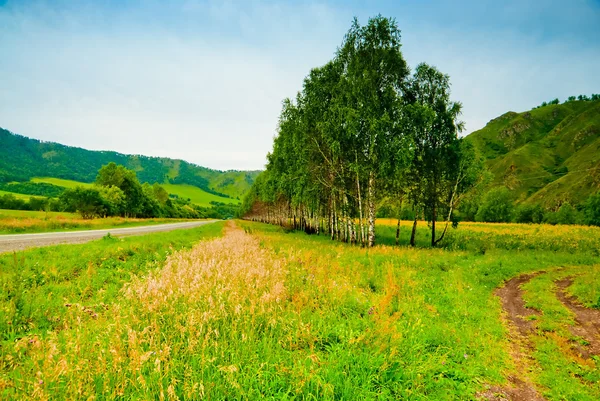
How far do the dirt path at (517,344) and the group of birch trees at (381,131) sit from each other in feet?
35.8

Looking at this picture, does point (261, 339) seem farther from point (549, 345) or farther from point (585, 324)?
point (585, 324)

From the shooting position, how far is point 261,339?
5.14 metres

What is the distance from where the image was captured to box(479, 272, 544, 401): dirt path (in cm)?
466

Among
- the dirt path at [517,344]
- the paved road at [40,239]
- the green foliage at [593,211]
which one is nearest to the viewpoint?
the dirt path at [517,344]

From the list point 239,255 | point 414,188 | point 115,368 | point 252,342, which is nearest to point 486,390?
point 252,342

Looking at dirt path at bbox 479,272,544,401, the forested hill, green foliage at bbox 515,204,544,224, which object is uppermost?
the forested hill

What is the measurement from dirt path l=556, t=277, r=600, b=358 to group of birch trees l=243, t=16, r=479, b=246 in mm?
12018

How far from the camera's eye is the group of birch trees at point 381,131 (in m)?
21.2

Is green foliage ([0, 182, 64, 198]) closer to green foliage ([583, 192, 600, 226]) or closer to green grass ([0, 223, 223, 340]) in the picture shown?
green grass ([0, 223, 223, 340])

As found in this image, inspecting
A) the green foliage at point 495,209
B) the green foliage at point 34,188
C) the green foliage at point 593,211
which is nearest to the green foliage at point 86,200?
the green foliage at point 495,209

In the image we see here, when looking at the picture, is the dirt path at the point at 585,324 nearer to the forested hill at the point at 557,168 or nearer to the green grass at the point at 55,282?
the green grass at the point at 55,282

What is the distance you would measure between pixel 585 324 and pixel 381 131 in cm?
1573

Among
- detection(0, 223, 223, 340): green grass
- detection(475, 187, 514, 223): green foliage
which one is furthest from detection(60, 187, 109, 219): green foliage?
detection(475, 187, 514, 223): green foliage

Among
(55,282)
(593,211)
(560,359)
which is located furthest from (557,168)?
(55,282)
